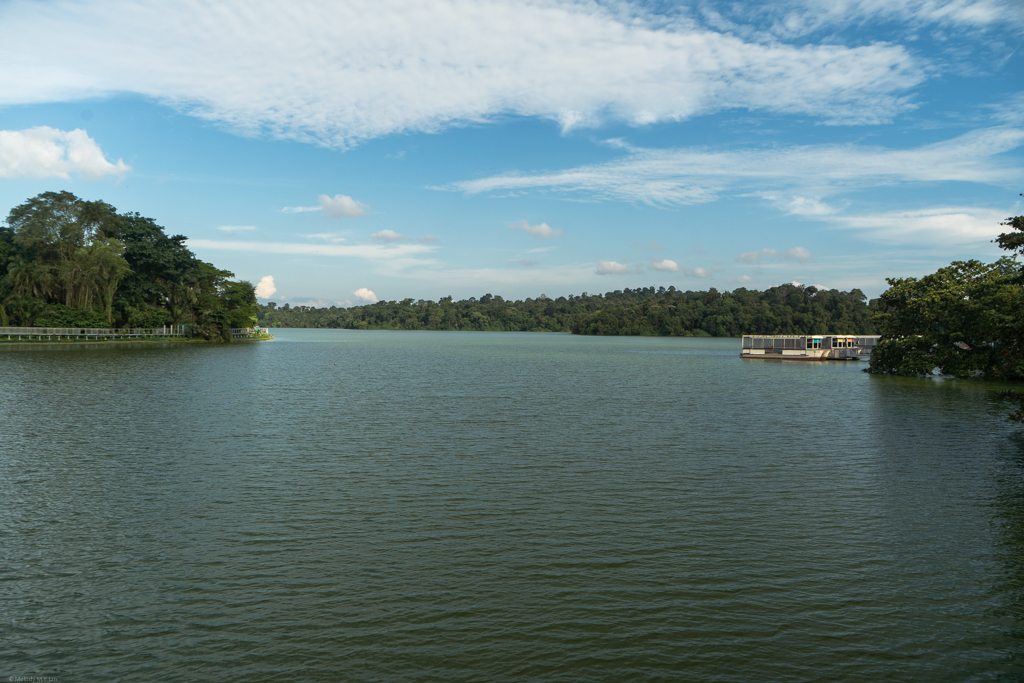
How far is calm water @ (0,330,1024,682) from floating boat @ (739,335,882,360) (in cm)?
5975

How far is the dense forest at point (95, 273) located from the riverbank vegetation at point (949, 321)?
98.5 metres

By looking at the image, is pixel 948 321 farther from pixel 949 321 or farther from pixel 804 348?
pixel 804 348

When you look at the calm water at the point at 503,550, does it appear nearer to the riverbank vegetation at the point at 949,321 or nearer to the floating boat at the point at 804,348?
the riverbank vegetation at the point at 949,321

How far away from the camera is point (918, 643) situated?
8.89 metres

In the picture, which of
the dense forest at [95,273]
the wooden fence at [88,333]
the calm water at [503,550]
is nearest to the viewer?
the calm water at [503,550]

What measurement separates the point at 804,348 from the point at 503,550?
278 ft

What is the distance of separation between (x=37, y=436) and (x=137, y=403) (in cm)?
889

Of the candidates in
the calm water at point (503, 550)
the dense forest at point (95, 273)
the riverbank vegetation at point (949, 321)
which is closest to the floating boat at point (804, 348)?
the riverbank vegetation at point (949, 321)

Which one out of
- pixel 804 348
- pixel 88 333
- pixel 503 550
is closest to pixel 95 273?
pixel 88 333

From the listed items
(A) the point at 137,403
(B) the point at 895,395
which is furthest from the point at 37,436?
(B) the point at 895,395

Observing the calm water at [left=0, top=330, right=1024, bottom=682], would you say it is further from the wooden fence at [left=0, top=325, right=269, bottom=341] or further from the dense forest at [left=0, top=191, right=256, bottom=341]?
the dense forest at [left=0, top=191, right=256, bottom=341]

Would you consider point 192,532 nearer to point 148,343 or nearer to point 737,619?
point 737,619

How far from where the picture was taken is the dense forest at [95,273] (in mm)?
85312

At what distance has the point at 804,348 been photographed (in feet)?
283
